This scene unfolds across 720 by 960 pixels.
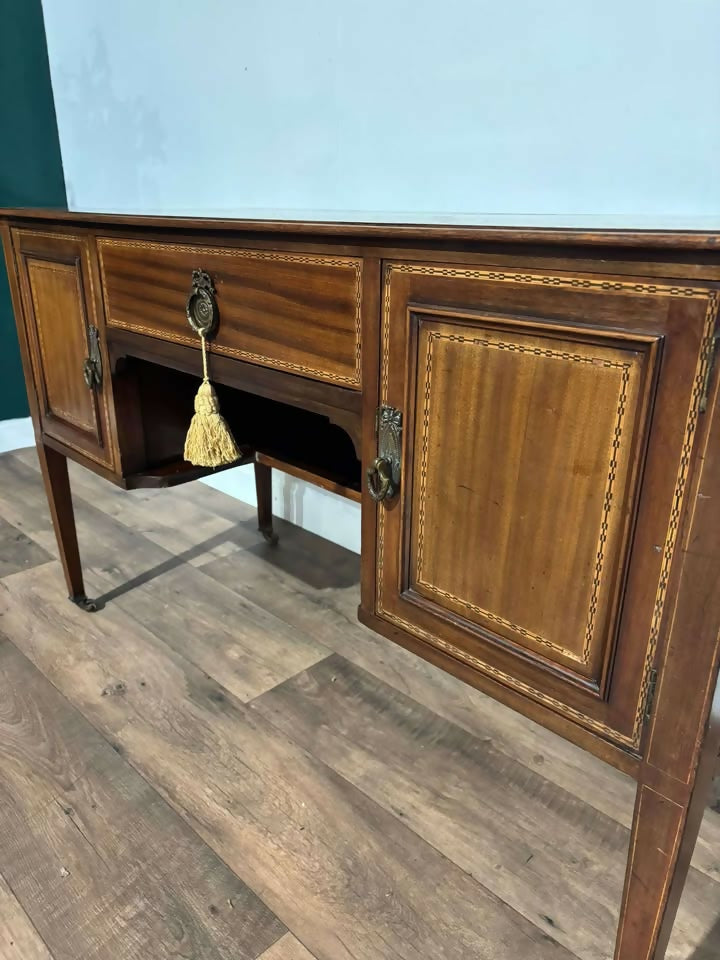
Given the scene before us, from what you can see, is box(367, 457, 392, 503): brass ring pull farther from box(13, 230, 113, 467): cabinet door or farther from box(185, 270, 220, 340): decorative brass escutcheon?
box(13, 230, 113, 467): cabinet door

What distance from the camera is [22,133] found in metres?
2.44

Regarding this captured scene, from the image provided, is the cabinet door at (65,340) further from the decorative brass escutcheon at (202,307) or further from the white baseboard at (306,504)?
the white baseboard at (306,504)

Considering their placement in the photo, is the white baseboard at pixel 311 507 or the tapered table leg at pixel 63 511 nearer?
the tapered table leg at pixel 63 511

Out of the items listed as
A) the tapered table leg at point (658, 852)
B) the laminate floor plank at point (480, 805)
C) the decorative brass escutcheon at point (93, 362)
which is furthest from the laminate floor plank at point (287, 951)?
the decorative brass escutcheon at point (93, 362)

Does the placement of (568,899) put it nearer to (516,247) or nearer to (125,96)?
(516,247)

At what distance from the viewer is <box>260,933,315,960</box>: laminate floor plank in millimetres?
875

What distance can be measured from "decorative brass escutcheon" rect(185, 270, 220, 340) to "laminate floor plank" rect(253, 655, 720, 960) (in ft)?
2.39

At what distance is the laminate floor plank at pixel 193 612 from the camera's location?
4.69 ft

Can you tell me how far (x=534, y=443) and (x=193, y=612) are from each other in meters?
1.16

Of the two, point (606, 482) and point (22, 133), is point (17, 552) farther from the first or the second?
point (606, 482)

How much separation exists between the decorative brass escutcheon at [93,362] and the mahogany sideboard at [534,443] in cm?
26

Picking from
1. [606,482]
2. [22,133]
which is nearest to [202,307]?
[606,482]

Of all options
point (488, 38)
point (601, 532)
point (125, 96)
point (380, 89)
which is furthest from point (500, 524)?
point (125, 96)

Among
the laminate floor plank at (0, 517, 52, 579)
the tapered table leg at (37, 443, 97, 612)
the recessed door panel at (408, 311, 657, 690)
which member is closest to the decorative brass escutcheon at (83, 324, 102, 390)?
the tapered table leg at (37, 443, 97, 612)
